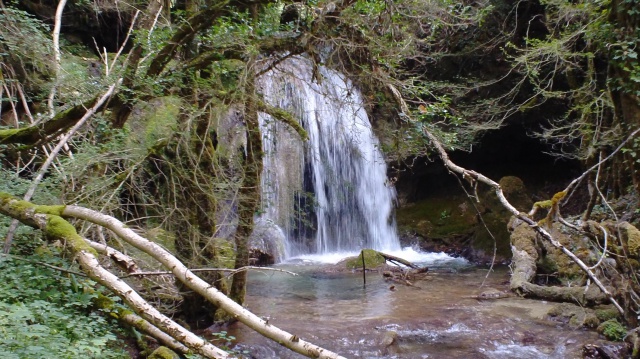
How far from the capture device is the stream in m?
5.45

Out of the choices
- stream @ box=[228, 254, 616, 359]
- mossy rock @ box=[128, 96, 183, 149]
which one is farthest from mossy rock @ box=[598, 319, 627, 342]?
mossy rock @ box=[128, 96, 183, 149]

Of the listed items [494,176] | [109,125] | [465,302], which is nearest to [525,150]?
[494,176]

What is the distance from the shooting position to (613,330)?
5.50 m

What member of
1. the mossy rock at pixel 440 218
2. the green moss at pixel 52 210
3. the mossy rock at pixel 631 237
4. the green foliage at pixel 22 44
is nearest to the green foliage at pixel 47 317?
the green moss at pixel 52 210

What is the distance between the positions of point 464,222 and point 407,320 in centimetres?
849

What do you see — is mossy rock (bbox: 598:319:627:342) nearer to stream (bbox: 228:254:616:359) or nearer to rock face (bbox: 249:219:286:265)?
stream (bbox: 228:254:616:359)

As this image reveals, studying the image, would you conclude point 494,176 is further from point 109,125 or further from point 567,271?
point 109,125

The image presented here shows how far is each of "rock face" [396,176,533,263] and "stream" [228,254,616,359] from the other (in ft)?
10.2

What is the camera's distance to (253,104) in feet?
17.0

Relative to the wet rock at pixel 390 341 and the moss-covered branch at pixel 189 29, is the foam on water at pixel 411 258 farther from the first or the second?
the moss-covered branch at pixel 189 29

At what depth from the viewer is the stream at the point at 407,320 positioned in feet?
17.9

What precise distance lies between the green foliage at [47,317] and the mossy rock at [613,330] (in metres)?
5.18

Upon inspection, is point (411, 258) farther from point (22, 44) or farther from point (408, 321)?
point (22, 44)

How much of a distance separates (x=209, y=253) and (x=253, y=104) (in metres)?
1.82
